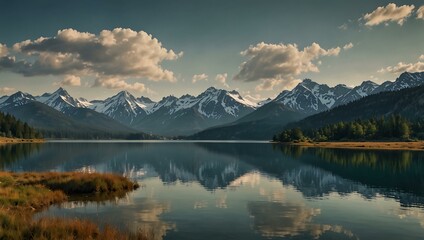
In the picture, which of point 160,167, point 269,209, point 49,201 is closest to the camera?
point 269,209

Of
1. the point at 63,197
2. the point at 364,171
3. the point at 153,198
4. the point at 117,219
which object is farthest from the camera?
the point at 364,171

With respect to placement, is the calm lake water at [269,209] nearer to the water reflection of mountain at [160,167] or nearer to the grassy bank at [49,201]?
the grassy bank at [49,201]

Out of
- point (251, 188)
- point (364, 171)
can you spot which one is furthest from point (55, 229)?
point (364, 171)

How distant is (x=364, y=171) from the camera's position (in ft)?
268

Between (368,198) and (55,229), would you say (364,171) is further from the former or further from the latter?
(55,229)

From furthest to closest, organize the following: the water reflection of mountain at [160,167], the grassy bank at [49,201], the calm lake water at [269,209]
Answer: the water reflection of mountain at [160,167]
the calm lake water at [269,209]
the grassy bank at [49,201]

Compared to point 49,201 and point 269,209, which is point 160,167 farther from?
point 269,209

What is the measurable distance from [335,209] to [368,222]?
6.45 metres

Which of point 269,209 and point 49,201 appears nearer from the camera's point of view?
point 269,209

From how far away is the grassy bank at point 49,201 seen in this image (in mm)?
23391

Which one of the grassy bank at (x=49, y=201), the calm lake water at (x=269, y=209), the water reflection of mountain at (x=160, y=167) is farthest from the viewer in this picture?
the water reflection of mountain at (x=160, y=167)

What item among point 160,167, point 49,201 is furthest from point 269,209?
point 160,167

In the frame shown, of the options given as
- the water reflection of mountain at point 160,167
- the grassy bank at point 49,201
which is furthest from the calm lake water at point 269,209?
the water reflection of mountain at point 160,167

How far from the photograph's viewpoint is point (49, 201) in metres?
41.7
